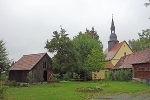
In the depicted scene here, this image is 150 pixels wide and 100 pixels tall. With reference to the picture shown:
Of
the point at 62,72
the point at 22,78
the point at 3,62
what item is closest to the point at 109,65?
the point at 62,72

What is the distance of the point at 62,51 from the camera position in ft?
130

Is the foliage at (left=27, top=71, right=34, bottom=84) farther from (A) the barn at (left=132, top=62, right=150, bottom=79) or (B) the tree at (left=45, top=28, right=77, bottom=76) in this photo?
(A) the barn at (left=132, top=62, right=150, bottom=79)

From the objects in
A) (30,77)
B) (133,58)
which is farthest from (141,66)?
(30,77)

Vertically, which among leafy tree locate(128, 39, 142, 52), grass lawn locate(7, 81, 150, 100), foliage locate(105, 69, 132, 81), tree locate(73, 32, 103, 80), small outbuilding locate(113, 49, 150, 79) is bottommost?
grass lawn locate(7, 81, 150, 100)

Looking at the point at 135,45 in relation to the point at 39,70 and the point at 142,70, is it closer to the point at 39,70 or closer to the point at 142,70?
the point at 142,70

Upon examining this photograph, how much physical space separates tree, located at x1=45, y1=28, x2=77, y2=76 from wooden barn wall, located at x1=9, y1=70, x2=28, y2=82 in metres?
5.63

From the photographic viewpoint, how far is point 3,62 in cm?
3409

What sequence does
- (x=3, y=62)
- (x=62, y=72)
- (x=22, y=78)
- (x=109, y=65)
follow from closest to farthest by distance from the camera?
(x=3, y=62) < (x=22, y=78) < (x=62, y=72) < (x=109, y=65)

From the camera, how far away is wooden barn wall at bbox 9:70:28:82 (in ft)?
122

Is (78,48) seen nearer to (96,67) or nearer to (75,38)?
(75,38)

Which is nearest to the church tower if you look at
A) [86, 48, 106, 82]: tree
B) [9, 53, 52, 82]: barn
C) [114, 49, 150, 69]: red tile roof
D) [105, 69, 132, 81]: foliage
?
[114, 49, 150, 69]: red tile roof

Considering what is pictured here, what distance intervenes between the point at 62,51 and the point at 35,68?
630 cm

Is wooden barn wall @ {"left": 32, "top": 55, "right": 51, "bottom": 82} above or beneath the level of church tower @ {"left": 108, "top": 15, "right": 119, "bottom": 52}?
beneath

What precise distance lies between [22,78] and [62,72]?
7684 millimetres
